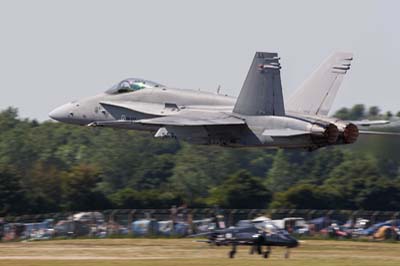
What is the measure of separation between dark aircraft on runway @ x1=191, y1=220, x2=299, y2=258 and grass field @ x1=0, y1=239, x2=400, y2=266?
1.34 ft

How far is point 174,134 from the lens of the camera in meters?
45.0

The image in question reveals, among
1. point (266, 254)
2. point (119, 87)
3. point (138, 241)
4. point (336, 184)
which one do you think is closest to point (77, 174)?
point (336, 184)

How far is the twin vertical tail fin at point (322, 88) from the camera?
45906mm

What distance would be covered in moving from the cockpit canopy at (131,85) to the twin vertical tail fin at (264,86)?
14.7ft

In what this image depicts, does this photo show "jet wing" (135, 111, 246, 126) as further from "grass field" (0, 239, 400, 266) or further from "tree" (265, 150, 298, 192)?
"tree" (265, 150, 298, 192)

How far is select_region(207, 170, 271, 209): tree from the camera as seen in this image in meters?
74.3

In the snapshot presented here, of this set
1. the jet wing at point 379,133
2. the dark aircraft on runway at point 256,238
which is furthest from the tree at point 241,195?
the dark aircraft on runway at point 256,238

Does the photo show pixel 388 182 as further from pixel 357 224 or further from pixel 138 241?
pixel 138 241

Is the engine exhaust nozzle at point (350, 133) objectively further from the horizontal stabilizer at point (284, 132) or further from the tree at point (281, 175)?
the tree at point (281, 175)

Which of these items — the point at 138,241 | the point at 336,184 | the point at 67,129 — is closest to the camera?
the point at 138,241

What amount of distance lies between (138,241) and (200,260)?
12030mm

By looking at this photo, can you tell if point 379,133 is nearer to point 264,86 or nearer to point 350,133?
point 350,133

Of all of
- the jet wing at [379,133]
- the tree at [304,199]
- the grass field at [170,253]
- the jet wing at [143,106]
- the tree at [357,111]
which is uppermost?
the tree at [357,111]

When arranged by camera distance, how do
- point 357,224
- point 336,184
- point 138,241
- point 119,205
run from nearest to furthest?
point 138,241
point 357,224
point 119,205
point 336,184
